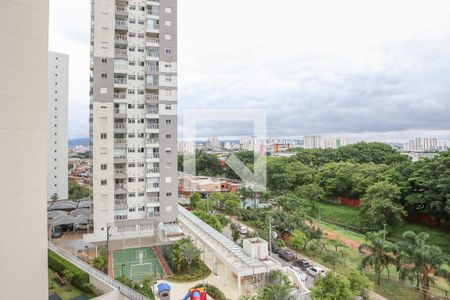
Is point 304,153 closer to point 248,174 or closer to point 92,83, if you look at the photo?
point 248,174

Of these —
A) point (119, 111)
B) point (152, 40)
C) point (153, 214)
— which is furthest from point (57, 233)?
point (152, 40)

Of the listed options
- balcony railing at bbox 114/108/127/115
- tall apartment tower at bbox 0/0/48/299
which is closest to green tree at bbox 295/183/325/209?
balcony railing at bbox 114/108/127/115

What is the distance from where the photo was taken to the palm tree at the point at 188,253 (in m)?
10.8

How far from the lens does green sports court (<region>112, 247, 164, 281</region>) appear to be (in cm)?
1069

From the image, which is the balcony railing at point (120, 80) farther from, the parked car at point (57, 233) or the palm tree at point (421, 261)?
the palm tree at point (421, 261)

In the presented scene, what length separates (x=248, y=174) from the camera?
29.2 meters

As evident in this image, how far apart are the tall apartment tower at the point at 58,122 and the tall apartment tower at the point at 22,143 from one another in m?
24.7

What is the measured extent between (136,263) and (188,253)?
241 centimetres

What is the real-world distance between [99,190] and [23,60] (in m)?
11.0

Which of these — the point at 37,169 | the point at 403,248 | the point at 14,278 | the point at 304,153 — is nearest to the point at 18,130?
the point at 37,169

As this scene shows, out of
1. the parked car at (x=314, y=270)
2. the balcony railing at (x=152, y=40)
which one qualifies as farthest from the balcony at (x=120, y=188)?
the parked car at (x=314, y=270)

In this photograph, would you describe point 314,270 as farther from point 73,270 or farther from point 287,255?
point 73,270

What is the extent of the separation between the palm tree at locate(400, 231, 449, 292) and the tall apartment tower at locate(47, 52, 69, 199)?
25659mm

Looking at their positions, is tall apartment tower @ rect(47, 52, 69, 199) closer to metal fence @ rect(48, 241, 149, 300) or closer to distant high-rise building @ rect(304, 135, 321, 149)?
metal fence @ rect(48, 241, 149, 300)
